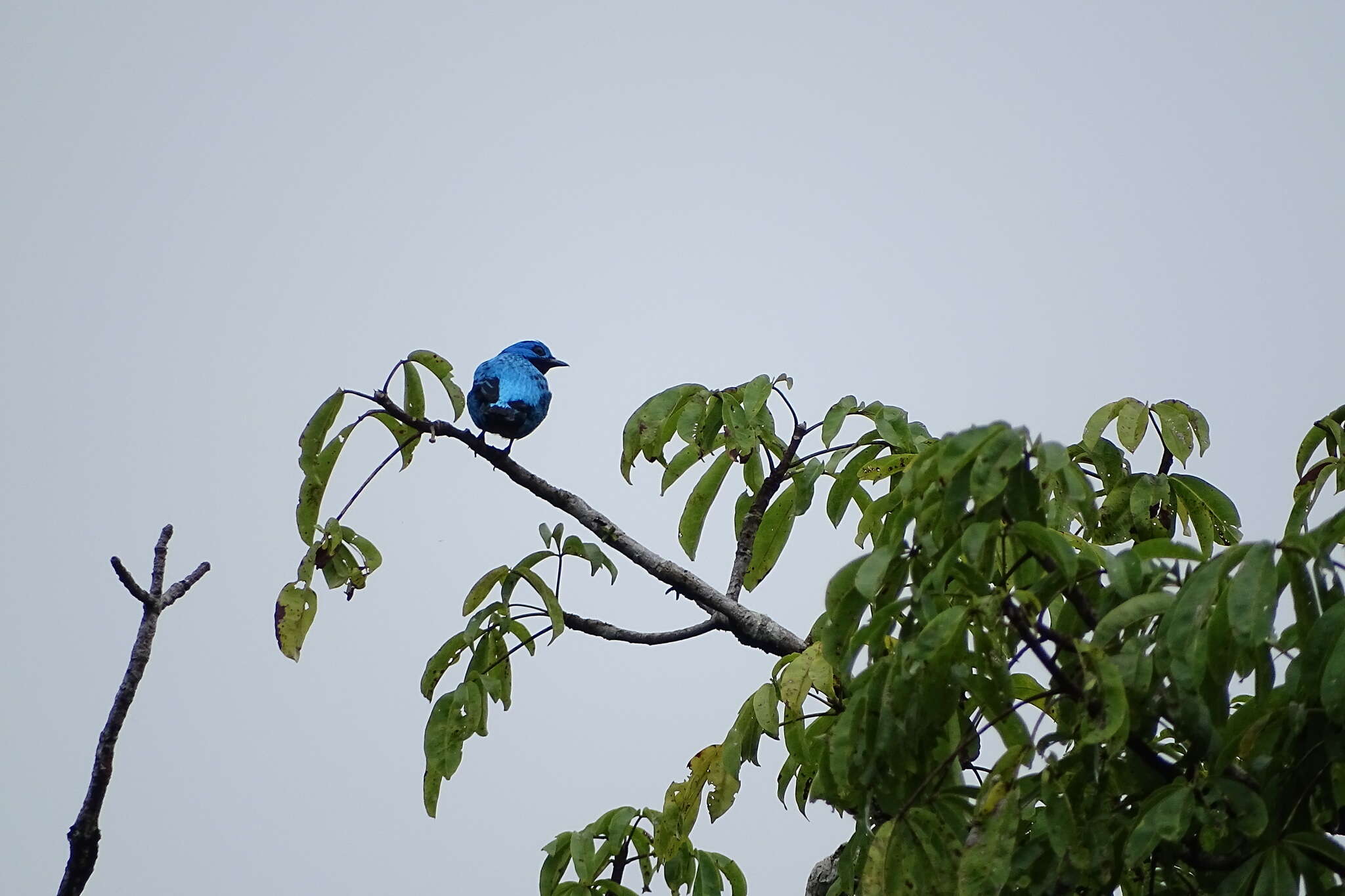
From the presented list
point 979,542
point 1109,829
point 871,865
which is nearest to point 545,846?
point 871,865

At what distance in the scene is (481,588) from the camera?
330cm

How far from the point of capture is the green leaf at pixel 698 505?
141 inches

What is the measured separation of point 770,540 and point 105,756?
1.92m

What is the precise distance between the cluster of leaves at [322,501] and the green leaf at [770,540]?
95cm

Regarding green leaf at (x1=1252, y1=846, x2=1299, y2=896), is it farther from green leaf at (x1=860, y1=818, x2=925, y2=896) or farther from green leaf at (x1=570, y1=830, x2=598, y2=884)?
green leaf at (x1=570, y1=830, x2=598, y2=884)

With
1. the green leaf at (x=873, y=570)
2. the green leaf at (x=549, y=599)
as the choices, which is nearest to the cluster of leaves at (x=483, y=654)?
the green leaf at (x=549, y=599)

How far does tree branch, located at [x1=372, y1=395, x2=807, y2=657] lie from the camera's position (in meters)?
3.41

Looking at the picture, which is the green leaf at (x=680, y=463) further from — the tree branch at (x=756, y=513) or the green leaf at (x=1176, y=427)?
the green leaf at (x=1176, y=427)

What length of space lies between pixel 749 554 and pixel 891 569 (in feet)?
4.43

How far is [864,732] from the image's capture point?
2221 millimetres

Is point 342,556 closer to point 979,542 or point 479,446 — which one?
point 479,446

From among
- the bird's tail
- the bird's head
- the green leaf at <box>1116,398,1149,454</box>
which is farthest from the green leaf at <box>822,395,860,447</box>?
the bird's head

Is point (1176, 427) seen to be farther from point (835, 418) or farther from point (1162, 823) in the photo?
point (1162, 823)

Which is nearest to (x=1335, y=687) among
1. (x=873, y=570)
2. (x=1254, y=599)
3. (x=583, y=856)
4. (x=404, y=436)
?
(x=1254, y=599)
